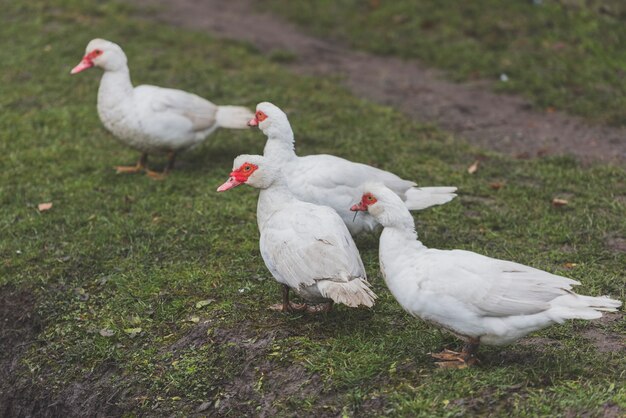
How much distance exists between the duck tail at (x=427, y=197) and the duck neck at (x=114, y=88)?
2976 millimetres

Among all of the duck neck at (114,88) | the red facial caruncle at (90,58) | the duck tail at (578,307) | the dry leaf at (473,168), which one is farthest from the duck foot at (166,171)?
the duck tail at (578,307)

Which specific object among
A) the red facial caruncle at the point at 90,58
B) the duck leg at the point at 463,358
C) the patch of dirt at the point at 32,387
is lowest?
the patch of dirt at the point at 32,387

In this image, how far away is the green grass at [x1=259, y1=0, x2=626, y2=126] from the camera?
9.07m

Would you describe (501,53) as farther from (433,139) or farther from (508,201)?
(508,201)

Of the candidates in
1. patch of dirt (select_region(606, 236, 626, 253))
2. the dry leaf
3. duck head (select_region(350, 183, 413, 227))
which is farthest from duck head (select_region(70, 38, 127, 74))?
patch of dirt (select_region(606, 236, 626, 253))

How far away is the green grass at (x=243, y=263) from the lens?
425 centimetres

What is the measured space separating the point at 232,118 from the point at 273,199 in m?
2.70

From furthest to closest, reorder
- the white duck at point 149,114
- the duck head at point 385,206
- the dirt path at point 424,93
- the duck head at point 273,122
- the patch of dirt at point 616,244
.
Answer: the dirt path at point 424,93 → the white duck at point 149,114 → the duck head at point 273,122 → the patch of dirt at point 616,244 → the duck head at point 385,206

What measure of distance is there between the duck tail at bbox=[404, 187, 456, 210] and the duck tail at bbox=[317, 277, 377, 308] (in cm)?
139

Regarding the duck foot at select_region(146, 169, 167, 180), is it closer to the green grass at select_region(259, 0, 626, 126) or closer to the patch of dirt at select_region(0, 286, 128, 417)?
the patch of dirt at select_region(0, 286, 128, 417)

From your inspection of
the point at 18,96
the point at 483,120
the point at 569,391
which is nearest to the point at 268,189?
the point at 569,391

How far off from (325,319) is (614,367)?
1.65 metres

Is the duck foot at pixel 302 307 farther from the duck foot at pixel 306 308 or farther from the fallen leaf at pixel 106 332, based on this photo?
the fallen leaf at pixel 106 332

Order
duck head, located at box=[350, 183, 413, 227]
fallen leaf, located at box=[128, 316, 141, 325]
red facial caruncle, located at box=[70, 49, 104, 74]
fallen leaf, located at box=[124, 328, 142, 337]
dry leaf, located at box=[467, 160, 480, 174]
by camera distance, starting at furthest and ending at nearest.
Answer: red facial caruncle, located at box=[70, 49, 104, 74] < dry leaf, located at box=[467, 160, 480, 174] < fallen leaf, located at box=[128, 316, 141, 325] < fallen leaf, located at box=[124, 328, 142, 337] < duck head, located at box=[350, 183, 413, 227]
